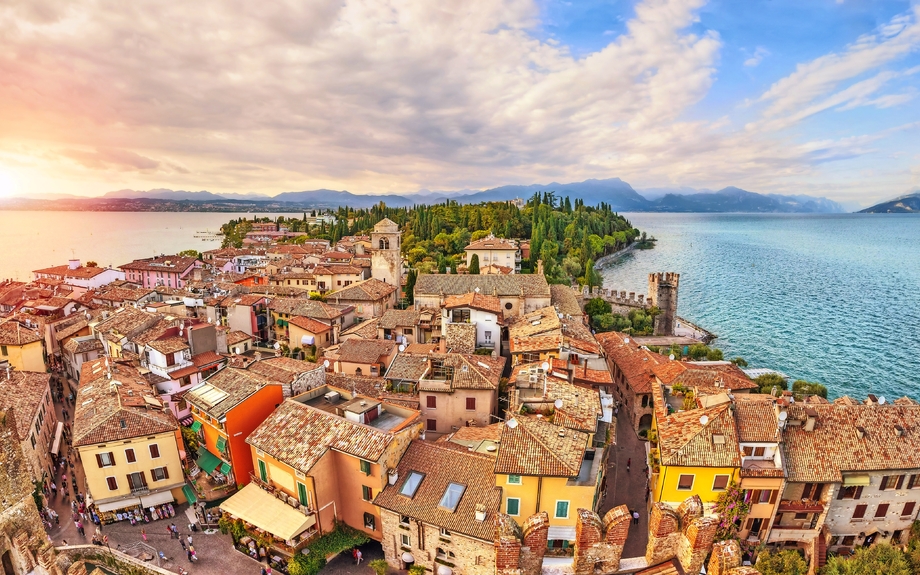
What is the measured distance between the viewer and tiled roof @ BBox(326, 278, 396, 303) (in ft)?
165

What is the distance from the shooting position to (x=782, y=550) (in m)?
20.3

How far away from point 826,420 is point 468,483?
17231 mm

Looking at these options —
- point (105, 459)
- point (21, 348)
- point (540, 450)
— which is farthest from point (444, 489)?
point (21, 348)

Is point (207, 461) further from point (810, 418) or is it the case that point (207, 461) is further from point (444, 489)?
point (810, 418)

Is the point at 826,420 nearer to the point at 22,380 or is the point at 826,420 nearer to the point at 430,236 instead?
the point at 22,380

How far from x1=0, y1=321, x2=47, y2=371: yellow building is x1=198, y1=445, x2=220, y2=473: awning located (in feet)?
79.5

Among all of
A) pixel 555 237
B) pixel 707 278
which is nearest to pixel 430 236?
pixel 555 237

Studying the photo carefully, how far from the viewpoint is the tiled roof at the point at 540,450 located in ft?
60.3

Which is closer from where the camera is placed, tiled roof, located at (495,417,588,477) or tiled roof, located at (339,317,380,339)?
tiled roof, located at (495,417,588,477)

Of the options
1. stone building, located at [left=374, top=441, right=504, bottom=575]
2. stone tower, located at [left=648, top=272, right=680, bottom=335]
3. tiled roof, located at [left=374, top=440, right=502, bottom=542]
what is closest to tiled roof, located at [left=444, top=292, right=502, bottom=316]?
tiled roof, located at [left=374, top=440, right=502, bottom=542]

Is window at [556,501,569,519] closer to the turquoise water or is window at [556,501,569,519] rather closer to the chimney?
the chimney

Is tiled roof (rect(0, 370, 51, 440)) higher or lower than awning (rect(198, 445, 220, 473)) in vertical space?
higher

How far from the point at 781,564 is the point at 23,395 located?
42487 millimetres

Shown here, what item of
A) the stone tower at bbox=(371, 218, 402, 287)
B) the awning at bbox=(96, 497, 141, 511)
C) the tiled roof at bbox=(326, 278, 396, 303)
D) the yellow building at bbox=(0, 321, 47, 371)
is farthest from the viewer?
the stone tower at bbox=(371, 218, 402, 287)
